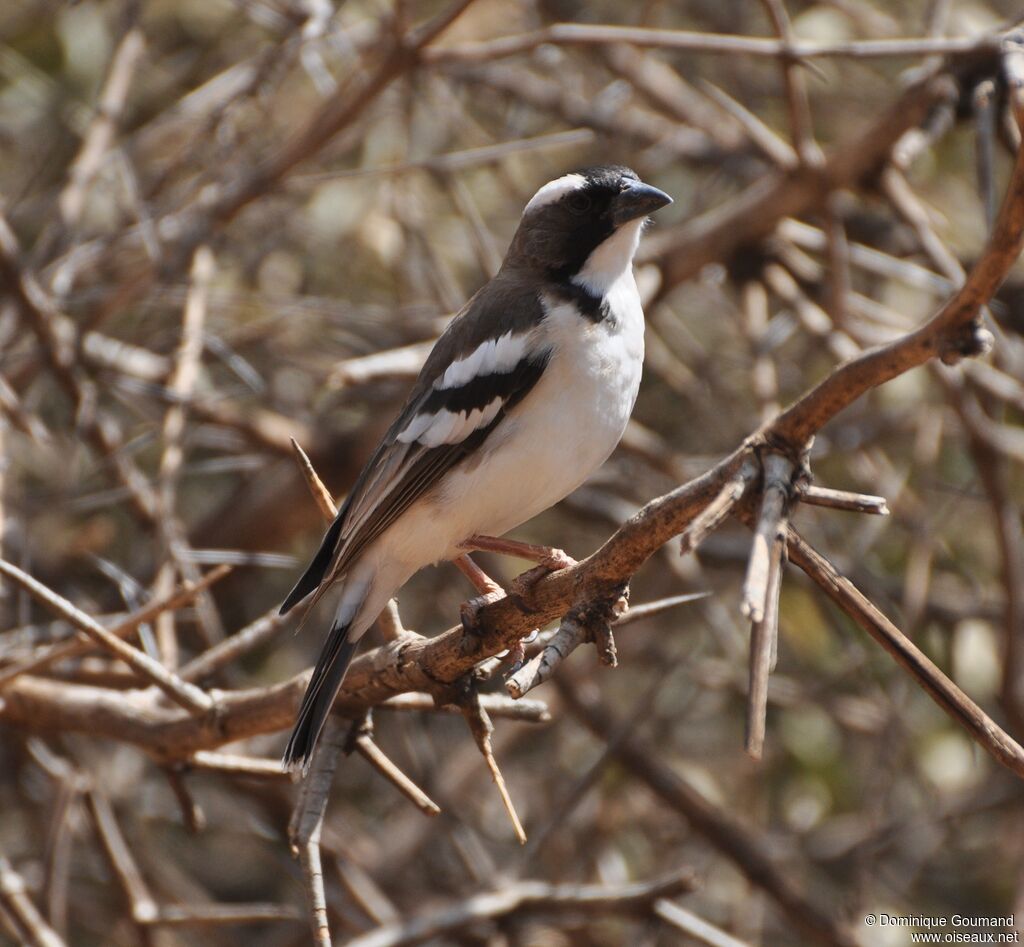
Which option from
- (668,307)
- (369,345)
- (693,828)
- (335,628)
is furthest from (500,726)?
(335,628)

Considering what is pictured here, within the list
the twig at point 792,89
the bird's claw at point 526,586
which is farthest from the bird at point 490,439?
the twig at point 792,89

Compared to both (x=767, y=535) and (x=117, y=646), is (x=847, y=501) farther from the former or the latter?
(x=117, y=646)

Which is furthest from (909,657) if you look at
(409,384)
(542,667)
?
(409,384)

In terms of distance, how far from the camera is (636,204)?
3.64 metres

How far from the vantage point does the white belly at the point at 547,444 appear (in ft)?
10.2

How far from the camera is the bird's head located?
3.60 m

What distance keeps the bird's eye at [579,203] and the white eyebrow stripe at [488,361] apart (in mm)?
637

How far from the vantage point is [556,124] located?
239 inches

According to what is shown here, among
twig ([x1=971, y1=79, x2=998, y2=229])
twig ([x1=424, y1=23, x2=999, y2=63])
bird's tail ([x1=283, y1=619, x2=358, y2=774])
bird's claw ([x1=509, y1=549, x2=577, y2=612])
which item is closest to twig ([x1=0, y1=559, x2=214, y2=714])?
bird's tail ([x1=283, y1=619, x2=358, y2=774])

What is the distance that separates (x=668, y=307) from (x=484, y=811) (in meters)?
2.45

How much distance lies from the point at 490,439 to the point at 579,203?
3.03 feet

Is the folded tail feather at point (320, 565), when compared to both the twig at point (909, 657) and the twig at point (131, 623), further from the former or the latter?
the twig at point (909, 657)

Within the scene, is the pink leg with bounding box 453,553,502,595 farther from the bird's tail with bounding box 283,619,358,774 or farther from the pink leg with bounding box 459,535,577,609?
the bird's tail with bounding box 283,619,358,774

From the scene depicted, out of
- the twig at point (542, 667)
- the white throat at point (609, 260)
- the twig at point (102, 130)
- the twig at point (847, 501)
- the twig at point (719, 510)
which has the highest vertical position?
the twig at point (102, 130)
